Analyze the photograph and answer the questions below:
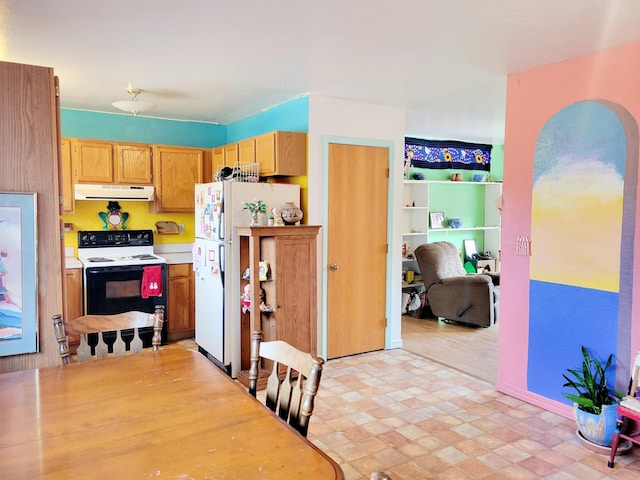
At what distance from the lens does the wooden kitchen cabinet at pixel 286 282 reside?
3.77m

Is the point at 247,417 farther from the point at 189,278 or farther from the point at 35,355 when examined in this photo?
the point at 189,278

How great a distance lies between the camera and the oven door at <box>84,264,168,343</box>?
4.56 meters

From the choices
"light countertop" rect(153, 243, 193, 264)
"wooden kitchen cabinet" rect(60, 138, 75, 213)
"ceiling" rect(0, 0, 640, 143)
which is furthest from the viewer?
"light countertop" rect(153, 243, 193, 264)

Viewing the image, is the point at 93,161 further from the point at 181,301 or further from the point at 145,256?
the point at 181,301

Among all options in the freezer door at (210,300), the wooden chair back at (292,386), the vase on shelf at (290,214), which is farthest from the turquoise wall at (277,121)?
the wooden chair back at (292,386)

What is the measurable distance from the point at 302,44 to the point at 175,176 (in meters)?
2.79

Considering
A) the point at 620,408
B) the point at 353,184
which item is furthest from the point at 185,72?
the point at 620,408

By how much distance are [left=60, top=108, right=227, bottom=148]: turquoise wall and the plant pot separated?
4608mm

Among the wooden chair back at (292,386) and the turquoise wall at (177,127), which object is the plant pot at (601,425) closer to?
the wooden chair back at (292,386)

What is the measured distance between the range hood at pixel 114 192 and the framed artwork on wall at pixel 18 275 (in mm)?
2601

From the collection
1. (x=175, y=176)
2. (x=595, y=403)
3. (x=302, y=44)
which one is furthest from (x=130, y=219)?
(x=595, y=403)

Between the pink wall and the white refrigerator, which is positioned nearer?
the pink wall

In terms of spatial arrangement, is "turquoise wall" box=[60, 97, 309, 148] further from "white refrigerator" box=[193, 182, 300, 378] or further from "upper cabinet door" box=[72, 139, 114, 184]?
"white refrigerator" box=[193, 182, 300, 378]

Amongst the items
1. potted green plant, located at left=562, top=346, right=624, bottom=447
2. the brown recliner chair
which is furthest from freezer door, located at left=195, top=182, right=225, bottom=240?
the brown recliner chair
